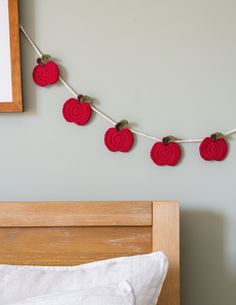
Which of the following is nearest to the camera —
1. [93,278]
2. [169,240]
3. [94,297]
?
[94,297]

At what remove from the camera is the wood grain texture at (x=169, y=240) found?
4.25 feet

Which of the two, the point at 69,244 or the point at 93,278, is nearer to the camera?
the point at 93,278

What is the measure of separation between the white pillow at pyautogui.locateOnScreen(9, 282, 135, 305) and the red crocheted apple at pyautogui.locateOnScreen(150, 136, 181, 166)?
446mm

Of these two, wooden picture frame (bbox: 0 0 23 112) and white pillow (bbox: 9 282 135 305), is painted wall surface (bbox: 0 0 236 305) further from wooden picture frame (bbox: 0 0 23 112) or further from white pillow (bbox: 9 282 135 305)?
white pillow (bbox: 9 282 135 305)

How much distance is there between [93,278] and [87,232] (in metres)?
0.18

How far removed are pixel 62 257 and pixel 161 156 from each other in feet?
1.31

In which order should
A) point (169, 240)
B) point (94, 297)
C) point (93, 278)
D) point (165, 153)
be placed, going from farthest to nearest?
point (165, 153)
point (169, 240)
point (93, 278)
point (94, 297)

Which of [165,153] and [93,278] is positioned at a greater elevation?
[165,153]

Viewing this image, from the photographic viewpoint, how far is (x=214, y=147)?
55.1 inches

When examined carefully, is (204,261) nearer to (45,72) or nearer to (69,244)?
(69,244)

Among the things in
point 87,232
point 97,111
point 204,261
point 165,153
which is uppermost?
point 97,111

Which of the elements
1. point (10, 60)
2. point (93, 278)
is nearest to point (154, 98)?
point (10, 60)

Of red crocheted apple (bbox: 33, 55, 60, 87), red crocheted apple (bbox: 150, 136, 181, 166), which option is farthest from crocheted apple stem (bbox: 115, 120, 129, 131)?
red crocheted apple (bbox: 33, 55, 60, 87)

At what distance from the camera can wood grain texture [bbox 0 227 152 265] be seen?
1.33 metres
